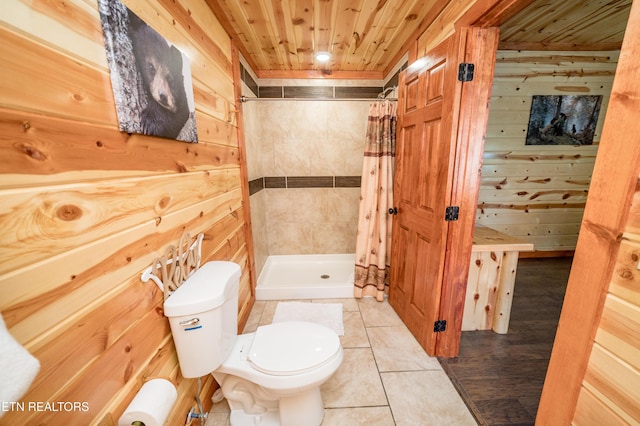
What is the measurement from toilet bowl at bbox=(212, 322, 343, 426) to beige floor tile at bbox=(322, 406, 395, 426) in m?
0.06

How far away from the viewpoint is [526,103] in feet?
9.32

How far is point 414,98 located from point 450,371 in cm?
192

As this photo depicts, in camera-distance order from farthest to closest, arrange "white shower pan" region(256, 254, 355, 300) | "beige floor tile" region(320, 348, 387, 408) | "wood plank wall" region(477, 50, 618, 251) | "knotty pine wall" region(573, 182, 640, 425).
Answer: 1. "wood plank wall" region(477, 50, 618, 251)
2. "white shower pan" region(256, 254, 355, 300)
3. "beige floor tile" region(320, 348, 387, 408)
4. "knotty pine wall" region(573, 182, 640, 425)

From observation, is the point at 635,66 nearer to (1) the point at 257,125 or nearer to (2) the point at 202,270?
(2) the point at 202,270

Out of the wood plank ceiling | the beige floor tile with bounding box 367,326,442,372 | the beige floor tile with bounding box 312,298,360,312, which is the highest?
the wood plank ceiling

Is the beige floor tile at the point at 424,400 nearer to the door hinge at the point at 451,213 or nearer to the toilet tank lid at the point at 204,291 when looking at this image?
the door hinge at the point at 451,213

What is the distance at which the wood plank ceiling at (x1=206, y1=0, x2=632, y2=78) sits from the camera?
5.14 ft

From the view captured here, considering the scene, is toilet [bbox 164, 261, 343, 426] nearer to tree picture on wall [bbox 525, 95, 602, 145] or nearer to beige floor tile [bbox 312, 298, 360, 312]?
beige floor tile [bbox 312, 298, 360, 312]

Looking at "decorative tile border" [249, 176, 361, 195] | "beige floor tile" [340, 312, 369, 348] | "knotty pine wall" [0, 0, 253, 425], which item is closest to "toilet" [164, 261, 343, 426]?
"knotty pine wall" [0, 0, 253, 425]

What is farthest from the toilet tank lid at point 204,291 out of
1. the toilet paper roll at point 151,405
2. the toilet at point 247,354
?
the toilet paper roll at point 151,405

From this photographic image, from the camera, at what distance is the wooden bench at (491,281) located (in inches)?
68.5

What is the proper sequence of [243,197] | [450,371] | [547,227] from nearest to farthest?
[450,371] < [243,197] < [547,227]

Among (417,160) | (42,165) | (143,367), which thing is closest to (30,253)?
(42,165)

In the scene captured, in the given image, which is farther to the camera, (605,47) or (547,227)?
(547,227)
